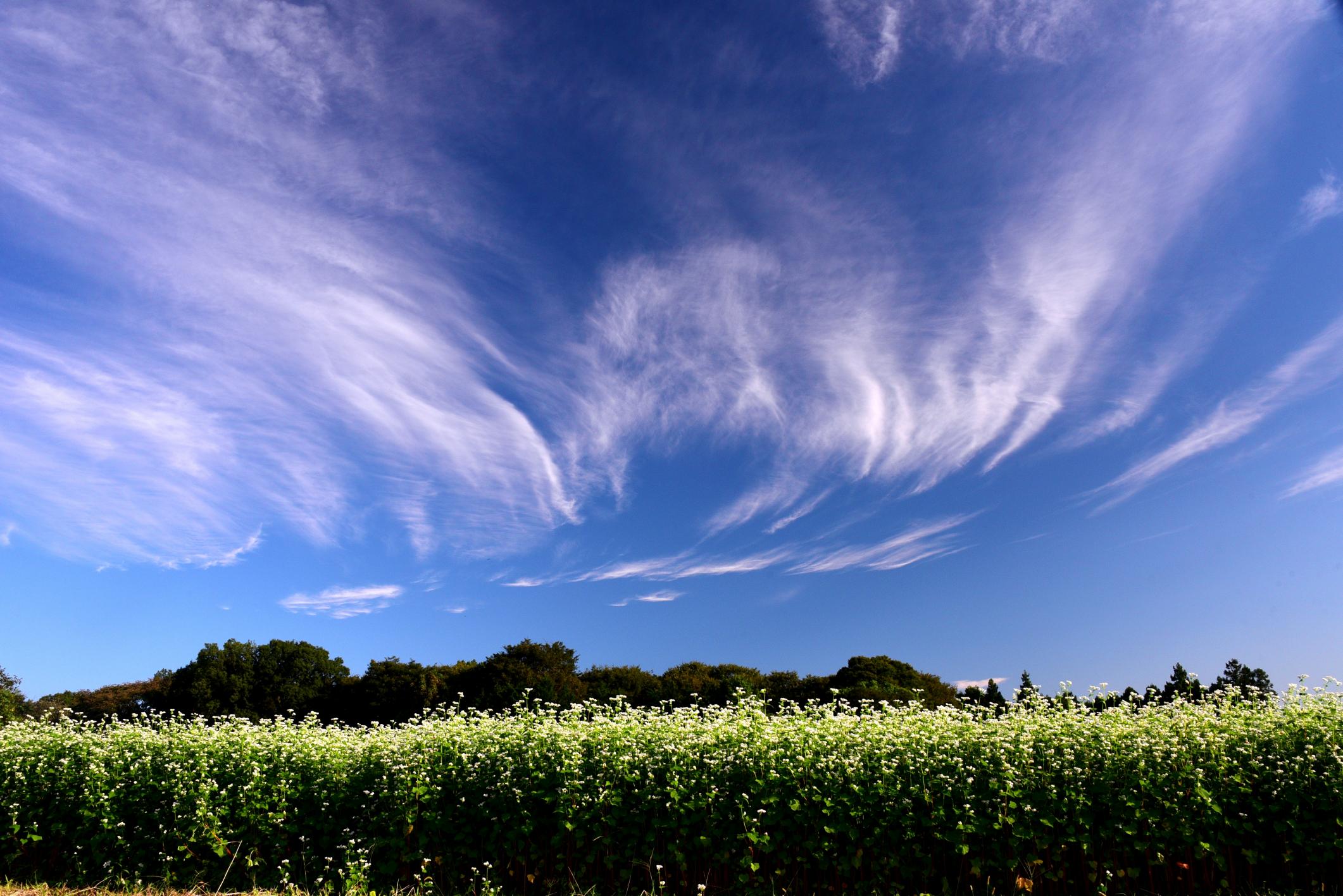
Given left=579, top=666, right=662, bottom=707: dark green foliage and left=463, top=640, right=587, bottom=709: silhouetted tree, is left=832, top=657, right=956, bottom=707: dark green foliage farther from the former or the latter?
left=463, top=640, right=587, bottom=709: silhouetted tree

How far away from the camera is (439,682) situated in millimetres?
31891

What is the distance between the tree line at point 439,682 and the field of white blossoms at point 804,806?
16.4 m

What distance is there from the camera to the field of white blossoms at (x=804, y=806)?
6.09 metres

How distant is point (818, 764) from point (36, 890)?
7044mm

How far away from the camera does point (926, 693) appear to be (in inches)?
1044

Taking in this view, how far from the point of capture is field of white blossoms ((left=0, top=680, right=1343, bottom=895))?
6090mm

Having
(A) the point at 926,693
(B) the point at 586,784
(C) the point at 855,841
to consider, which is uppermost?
(A) the point at 926,693

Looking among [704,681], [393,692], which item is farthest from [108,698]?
[704,681]

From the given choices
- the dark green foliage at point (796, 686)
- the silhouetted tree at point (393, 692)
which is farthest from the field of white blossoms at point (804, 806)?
the silhouetted tree at point (393, 692)

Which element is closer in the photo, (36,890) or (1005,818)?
(1005,818)

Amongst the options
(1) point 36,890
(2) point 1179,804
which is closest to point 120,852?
(1) point 36,890

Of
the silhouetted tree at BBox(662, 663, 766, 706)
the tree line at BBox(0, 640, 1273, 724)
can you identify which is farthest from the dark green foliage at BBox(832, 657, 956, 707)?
the silhouetted tree at BBox(662, 663, 766, 706)

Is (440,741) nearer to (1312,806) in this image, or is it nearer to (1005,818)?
(1005,818)

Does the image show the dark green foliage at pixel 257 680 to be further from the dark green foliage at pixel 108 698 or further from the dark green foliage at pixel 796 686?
the dark green foliage at pixel 796 686
